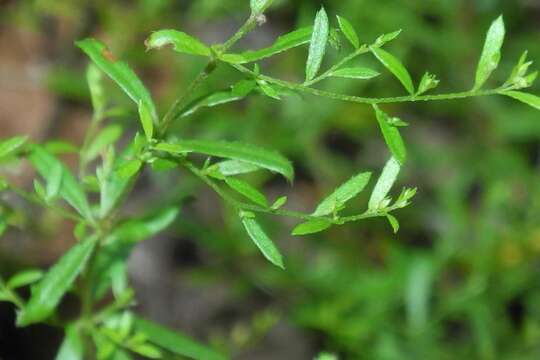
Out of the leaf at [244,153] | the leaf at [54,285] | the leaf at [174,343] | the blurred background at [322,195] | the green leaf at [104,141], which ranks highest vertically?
the leaf at [244,153]

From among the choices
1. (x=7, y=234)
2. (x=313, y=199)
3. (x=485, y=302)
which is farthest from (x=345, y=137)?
(x=7, y=234)

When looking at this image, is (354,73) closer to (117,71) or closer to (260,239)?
(260,239)

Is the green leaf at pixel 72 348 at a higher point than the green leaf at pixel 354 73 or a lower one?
lower

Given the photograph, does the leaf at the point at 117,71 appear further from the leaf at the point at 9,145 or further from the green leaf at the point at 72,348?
the green leaf at the point at 72,348

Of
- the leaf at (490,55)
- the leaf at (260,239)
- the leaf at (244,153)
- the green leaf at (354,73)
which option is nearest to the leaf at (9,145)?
the leaf at (244,153)

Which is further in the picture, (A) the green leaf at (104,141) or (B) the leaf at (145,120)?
(A) the green leaf at (104,141)

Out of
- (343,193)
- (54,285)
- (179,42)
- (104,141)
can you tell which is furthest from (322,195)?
(179,42)

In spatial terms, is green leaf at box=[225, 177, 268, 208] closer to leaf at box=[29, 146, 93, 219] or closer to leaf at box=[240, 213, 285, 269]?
Answer: leaf at box=[240, 213, 285, 269]
